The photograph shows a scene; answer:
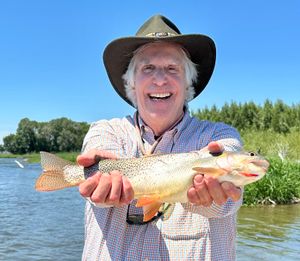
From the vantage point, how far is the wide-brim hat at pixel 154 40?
3121 mm

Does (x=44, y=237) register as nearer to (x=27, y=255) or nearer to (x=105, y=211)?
(x=27, y=255)

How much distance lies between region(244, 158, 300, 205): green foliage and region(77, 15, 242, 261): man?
14899 millimetres

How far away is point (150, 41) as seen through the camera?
3.10m

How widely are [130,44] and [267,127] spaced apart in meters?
46.1

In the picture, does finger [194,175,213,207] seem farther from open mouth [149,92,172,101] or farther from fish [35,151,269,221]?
open mouth [149,92,172,101]

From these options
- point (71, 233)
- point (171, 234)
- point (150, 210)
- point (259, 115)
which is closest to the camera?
point (150, 210)

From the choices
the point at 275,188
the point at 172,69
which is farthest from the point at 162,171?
the point at 275,188

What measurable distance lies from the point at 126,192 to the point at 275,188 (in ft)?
53.0

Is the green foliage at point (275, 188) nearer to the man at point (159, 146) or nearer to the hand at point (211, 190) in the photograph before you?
the man at point (159, 146)

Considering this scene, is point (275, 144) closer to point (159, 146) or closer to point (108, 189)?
point (159, 146)

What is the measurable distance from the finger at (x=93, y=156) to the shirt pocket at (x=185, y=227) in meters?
0.51

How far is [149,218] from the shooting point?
8.98 feet

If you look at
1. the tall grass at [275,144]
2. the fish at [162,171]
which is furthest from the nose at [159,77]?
the tall grass at [275,144]

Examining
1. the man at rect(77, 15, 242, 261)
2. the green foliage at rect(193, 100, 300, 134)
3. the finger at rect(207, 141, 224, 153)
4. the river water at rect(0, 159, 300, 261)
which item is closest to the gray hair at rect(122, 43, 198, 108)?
the man at rect(77, 15, 242, 261)
